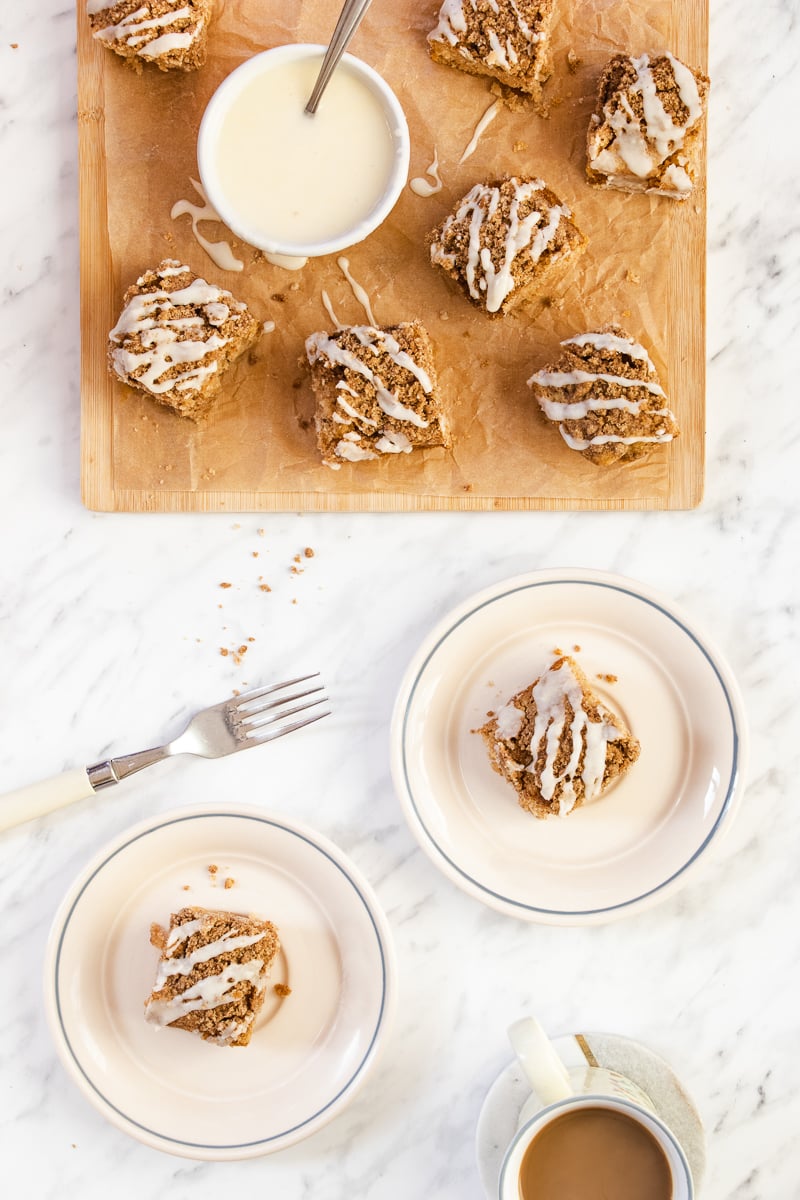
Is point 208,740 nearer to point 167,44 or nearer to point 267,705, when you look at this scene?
point 267,705

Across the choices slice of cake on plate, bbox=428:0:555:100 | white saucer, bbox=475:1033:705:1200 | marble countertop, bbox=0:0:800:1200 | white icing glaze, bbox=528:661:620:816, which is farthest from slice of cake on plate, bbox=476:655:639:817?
slice of cake on plate, bbox=428:0:555:100

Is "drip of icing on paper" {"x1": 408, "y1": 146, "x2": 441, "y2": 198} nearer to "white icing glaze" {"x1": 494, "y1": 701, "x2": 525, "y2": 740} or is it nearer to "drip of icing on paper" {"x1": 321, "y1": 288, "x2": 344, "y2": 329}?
"drip of icing on paper" {"x1": 321, "y1": 288, "x2": 344, "y2": 329}

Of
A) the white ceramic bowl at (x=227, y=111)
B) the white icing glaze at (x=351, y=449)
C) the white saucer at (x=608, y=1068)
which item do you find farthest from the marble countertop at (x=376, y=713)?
the white ceramic bowl at (x=227, y=111)

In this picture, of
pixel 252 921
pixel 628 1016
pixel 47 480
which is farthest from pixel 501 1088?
pixel 47 480

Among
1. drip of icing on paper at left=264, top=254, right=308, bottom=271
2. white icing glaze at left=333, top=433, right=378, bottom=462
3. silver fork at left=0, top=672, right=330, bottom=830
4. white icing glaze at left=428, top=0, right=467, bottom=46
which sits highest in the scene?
white icing glaze at left=428, top=0, right=467, bottom=46

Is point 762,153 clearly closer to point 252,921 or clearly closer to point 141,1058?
point 252,921

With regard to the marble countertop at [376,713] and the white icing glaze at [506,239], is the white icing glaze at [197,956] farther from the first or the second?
the white icing glaze at [506,239]

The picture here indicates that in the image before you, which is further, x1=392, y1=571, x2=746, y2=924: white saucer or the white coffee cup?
x1=392, y1=571, x2=746, y2=924: white saucer
